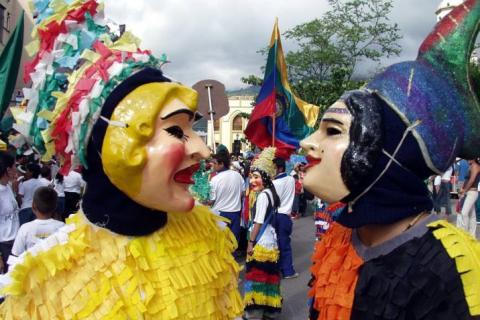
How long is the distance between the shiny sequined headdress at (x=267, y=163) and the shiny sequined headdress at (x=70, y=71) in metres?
3.45

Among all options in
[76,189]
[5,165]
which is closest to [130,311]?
[5,165]

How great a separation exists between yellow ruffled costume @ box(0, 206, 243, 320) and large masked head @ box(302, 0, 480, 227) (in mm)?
683

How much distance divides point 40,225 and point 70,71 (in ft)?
6.46

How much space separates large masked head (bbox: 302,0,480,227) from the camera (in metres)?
1.73

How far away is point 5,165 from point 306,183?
13.0 feet

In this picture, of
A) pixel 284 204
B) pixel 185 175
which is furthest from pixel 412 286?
pixel 284 204

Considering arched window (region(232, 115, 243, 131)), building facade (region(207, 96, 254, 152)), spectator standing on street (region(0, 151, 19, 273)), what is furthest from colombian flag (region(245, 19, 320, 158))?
arched window (region(232, 115, 243, 131))

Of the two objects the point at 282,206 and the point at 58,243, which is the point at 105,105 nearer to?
the point at 58,243

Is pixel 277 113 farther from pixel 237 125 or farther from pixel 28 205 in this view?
pixel 237 125

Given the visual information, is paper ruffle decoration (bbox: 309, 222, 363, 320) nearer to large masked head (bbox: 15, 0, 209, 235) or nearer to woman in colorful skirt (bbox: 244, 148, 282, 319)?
large masked head (bbox: 15, 0, 209, 235)

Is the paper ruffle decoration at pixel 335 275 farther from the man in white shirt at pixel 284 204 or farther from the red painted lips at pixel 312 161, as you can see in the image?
the man in white shirt at pixel 284 204

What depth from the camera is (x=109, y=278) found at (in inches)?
74.7

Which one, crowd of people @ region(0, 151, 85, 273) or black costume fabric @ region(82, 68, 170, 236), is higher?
black costume fabric @ region(82, 68, 170, 236)

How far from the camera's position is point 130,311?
6.09 feet
